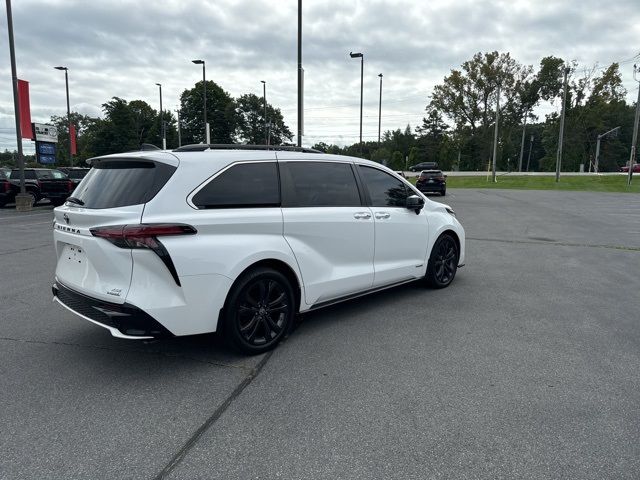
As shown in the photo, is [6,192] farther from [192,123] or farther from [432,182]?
[192,123]

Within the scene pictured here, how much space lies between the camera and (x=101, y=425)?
9.53 ft

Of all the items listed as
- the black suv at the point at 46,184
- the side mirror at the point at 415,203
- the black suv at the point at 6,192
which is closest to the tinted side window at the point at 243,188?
the side mirror at the point at 415,203

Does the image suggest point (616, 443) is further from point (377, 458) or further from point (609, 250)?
point (609, 250)

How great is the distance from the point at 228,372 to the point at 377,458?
1544 millimetres

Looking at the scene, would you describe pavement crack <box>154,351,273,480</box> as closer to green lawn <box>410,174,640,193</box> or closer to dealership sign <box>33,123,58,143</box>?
dealership sign <box>33,123,58,143</box>

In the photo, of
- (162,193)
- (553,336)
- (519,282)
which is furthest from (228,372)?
(519,282)

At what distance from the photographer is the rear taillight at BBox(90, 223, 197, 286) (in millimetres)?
3299

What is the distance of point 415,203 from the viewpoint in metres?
5.56

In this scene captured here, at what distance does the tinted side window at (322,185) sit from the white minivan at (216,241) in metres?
0.01

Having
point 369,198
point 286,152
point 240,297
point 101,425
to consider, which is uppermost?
point 286,152

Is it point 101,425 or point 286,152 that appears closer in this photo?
point 101,425

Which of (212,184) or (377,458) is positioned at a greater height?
(212,184)

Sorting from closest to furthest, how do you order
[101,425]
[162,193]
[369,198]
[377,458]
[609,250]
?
[377,458] → [101,425] → [162,193] → [369,198] → [609,250]

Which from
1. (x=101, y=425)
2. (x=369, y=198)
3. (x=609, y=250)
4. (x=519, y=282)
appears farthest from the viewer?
(x=609, y=250)
